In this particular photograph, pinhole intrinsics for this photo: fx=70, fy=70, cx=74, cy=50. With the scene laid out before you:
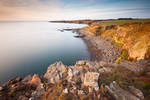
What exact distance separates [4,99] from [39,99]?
3.00 m

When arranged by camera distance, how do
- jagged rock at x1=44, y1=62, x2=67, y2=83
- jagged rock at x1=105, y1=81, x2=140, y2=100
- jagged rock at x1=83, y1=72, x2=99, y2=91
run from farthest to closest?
jagged rock at x1=44, y1=62, x2=67, y2=83
jagged rock at x1=83, y1=72, x2=99, y2=91
jagged rock at x1=105, y1=81, x2=140, y2=100

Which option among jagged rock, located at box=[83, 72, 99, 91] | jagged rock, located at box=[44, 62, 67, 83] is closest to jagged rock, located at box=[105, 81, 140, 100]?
jagged rock, located at box=[83, 72, 99, 91]

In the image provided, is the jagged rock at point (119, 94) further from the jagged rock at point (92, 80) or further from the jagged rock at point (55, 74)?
the jagged rock at point (55, 74)

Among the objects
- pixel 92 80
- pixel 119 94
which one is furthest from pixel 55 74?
pixel 119 94

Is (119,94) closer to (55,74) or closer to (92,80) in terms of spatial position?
(92,80)

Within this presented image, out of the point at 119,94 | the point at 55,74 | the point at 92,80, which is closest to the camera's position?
the point at 119,94

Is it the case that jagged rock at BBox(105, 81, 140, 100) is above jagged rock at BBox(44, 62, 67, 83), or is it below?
above

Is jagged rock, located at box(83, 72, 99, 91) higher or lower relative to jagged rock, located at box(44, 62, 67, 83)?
higher

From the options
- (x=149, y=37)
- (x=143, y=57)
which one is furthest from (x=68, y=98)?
(x=149, y=37)

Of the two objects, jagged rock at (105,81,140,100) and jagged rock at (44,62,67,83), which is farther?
jagged rock at (44,62,67,83)

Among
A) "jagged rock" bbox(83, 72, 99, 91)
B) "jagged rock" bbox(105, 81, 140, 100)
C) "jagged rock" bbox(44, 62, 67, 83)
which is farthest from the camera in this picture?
"jagged rock" bbox(44, 62, 67, 83)

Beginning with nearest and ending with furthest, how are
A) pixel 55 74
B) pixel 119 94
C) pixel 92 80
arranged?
1. pixel 119 94
2. pixel 92 80
3. pixel 55 74

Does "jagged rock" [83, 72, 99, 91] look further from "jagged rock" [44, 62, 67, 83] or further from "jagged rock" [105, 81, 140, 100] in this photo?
"jagged rock" [44, 62, 67, 83]

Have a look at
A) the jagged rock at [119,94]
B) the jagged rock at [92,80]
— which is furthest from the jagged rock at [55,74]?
the jagged rock at [119,94]
